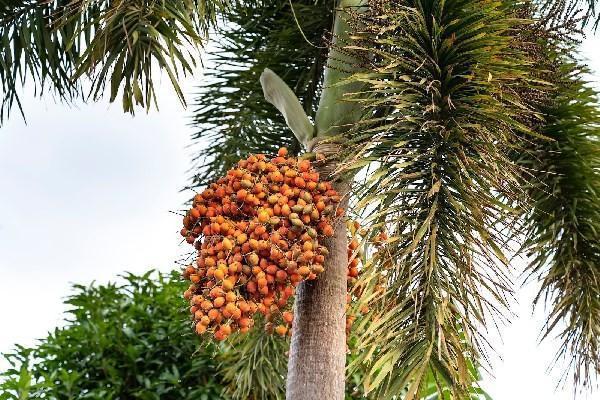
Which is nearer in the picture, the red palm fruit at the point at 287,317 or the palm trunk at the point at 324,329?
the palm trunk at the point at 324,329

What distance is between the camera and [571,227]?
3.78 m

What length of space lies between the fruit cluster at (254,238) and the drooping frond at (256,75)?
1.76 metres

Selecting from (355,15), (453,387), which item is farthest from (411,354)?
(355,15)

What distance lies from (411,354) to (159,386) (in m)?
2.39

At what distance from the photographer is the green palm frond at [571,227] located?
12.2 ft

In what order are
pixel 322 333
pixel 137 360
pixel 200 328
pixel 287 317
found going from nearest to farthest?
pixel 200 328
pixel 322 333
pixel 287 317
pixel 137 360

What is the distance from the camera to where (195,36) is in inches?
126

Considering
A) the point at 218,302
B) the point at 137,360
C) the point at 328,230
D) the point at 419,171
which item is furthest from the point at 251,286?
the point at 137,360

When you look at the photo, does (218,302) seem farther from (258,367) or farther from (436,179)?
(258,367)

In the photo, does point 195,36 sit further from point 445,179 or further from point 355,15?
point 445,179

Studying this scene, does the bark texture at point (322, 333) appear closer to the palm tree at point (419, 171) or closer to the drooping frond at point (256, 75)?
the palm tree at point (419, 171)

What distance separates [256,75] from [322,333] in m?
2.43

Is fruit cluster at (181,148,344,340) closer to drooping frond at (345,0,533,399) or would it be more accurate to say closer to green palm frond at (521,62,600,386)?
drooping frond at (345,0,533,399)

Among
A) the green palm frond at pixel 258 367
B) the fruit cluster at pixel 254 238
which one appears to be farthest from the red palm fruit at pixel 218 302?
the green palm frond at pixel 258 367
